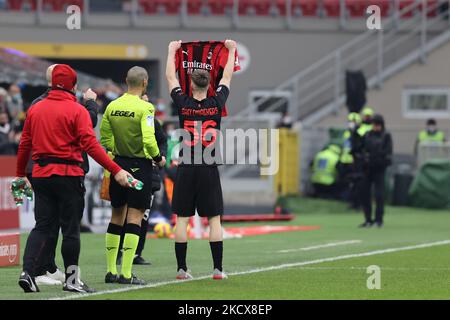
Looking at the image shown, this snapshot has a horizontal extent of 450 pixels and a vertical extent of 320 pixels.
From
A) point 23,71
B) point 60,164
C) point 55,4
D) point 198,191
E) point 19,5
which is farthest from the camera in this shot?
point 55,4

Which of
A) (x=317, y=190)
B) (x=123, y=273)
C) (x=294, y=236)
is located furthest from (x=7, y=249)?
(x=317, y=190)

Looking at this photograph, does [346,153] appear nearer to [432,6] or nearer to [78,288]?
[432,6]

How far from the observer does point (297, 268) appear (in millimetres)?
14750

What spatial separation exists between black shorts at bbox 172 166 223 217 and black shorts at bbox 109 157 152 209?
1.26 ft

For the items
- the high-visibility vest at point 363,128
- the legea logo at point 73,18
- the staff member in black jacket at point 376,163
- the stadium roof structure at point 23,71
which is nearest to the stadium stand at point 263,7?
the legea logo at point 73,18

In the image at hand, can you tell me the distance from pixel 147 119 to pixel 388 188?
742 inches

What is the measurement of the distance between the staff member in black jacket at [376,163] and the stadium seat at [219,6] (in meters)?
13.7

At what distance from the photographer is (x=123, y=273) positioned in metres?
12.9

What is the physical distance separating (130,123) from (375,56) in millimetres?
24351

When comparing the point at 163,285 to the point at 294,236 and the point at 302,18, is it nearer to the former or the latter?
the point at 294,236

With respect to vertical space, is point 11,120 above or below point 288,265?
above

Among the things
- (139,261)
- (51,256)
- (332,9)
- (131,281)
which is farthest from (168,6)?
(131,281)
